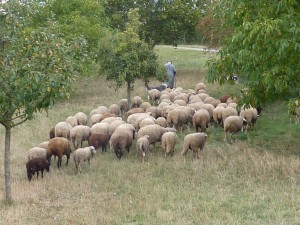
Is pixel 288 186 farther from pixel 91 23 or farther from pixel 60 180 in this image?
pixel 91 23

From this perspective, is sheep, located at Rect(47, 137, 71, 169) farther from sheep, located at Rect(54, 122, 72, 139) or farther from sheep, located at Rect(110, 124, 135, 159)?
sheep, located at Rect(54, 122, 72, 139)

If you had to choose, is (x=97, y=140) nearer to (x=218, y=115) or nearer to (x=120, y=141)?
(x=120, y=141)

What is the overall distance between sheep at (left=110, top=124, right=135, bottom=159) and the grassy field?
307 millimetres

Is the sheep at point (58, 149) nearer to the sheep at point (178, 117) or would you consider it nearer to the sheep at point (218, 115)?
the sheep at point (178, 117)

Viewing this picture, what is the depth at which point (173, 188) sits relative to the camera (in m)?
10.7

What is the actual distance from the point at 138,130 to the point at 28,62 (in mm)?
7234

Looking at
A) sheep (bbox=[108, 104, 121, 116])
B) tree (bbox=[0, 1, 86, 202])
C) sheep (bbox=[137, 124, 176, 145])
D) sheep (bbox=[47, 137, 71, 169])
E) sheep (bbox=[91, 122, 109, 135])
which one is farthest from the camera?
sheep (bbox=[108, 104, 121, 116])

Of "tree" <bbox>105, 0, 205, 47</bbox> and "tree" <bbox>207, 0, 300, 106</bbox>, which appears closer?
"tree" <bbox>207, 0, 300, 106</bbox>

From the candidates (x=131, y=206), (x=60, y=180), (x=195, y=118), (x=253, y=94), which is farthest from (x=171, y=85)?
(x=131, y=206)

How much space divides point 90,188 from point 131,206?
6.24 ft

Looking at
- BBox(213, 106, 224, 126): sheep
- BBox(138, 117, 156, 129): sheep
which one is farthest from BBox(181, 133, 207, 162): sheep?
BBox(213, 106, 224, 126): sheep

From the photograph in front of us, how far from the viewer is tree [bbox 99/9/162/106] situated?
19938mm

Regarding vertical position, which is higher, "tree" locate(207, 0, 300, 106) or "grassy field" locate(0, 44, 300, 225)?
"tree" locate(207, 0, 300, 106)

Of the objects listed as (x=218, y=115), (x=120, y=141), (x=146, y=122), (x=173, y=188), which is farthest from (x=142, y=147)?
(x=218, y=115)
